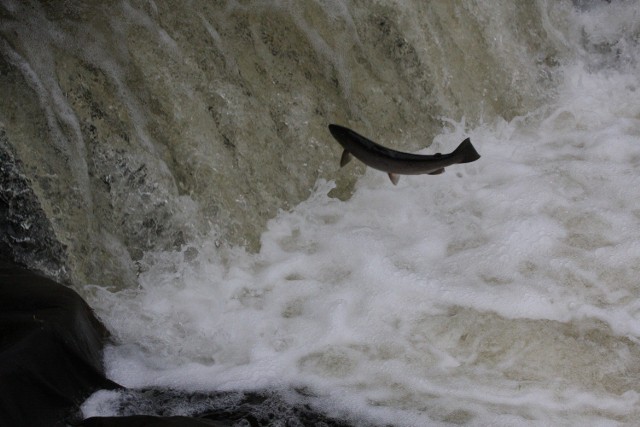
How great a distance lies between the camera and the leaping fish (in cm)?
311

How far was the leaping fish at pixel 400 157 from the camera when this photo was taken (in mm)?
3105

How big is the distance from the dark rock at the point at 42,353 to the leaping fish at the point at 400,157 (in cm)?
115

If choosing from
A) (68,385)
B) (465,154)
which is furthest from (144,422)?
(465,154)

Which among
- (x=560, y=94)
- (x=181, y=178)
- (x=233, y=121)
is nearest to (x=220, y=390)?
(x=181, y=178)

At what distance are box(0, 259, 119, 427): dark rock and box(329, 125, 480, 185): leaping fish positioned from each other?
1.15m

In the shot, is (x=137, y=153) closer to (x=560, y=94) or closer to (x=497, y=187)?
(x=497, y=187)

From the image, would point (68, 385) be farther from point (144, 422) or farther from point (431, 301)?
point (431, 301)

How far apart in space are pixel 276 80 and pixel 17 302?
76.1 inches

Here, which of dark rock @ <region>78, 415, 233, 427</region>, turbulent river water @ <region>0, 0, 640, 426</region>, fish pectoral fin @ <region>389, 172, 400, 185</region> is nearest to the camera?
dark rock @ <region>78, 415, 233, 427</region>

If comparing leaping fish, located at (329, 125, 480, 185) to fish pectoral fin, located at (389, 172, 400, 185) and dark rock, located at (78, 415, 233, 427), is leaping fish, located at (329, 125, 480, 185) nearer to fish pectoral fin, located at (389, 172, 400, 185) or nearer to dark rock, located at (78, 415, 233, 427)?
fish pectoral fin, located at (389, 172, 400, 185)

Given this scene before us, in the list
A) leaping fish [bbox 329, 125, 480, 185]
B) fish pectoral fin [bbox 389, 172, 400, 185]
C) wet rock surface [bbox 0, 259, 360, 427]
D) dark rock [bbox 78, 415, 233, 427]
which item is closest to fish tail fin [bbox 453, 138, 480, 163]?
leaping fish [bbox 329, 125, 480, 185]

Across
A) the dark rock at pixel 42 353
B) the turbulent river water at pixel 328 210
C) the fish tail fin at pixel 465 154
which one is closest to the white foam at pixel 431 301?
the turbulent river water at pixel 328 210

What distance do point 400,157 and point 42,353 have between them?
137cm

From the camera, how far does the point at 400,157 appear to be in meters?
3.09
